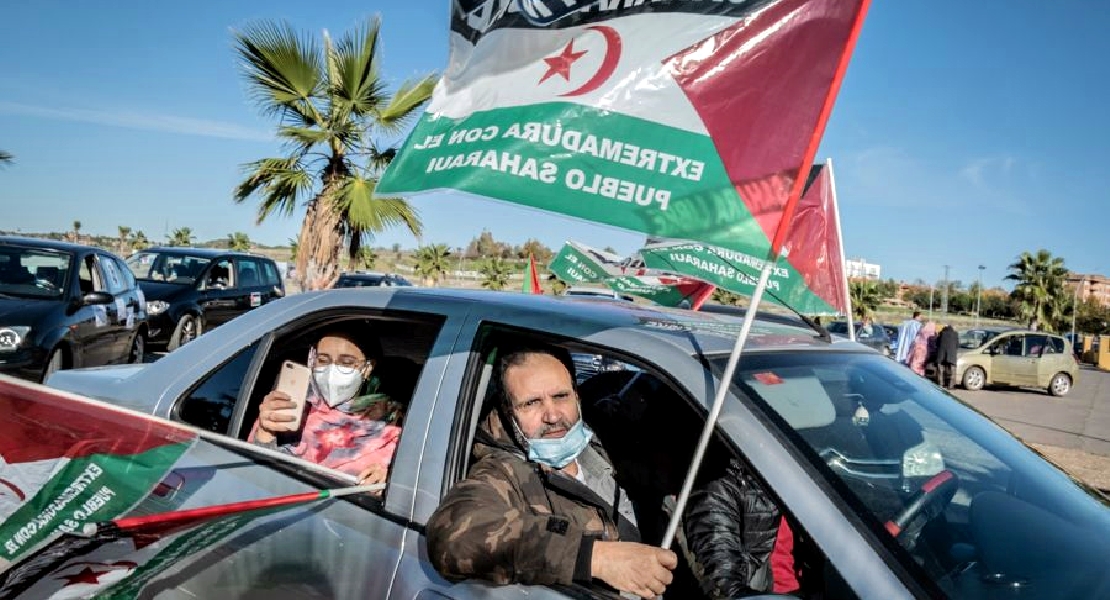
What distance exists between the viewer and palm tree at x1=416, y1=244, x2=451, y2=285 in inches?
2822

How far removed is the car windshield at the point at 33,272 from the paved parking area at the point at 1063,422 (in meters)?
8.61

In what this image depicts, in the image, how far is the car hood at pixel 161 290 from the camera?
497 inches

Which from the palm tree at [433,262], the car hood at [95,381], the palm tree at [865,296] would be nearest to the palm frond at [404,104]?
the car hood at [95,381]

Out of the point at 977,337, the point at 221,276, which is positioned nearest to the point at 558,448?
the point at 221,276

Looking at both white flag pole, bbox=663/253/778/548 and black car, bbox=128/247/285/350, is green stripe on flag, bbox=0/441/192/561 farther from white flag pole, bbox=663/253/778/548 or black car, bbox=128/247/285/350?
black car, bbox=128/247/285/350

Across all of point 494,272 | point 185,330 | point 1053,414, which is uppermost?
point 494,272

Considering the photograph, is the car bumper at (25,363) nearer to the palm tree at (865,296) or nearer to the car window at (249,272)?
the car window at (249,272)

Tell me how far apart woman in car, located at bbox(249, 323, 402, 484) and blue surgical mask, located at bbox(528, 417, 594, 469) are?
53cm

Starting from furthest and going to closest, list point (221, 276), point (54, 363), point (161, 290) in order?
point (221, 276)
point (161, 290)
point (54, 363)

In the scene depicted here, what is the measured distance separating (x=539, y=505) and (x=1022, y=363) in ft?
73.4

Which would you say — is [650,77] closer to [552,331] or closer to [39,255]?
[552,331]

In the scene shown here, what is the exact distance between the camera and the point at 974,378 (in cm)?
2083

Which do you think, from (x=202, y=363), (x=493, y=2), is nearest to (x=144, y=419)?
(x=202, y=363)

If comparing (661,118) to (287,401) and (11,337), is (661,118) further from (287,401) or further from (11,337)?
(11,337)
